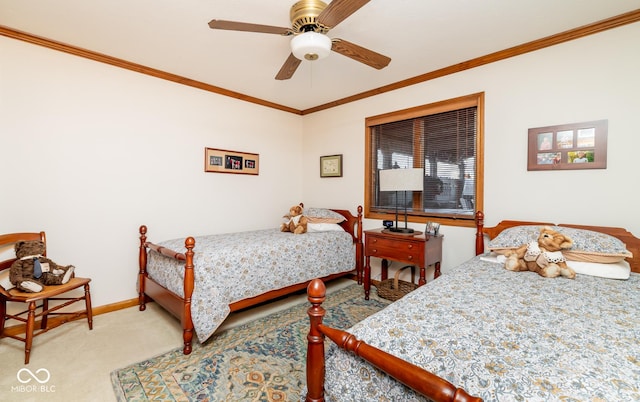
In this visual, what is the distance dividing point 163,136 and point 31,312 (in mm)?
1892

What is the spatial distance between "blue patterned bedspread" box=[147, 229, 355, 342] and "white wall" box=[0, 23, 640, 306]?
571 millimetres

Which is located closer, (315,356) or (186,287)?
(315,356)

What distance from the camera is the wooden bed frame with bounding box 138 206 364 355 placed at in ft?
6.81

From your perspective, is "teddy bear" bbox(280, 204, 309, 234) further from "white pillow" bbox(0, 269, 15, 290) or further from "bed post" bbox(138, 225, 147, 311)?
"white pillow" bbox(0, 269, 15, 290)

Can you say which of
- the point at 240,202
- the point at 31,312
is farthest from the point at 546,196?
the point at 31,312

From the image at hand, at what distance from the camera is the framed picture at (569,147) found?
215cm

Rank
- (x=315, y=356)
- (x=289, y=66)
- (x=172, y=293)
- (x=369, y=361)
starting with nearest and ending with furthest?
(x=369, y=361), (x=315, y=356), (x=289, y=66), (x=172, y=293)

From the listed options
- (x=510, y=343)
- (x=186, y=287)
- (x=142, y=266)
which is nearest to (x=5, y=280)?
(x=142, y=266)

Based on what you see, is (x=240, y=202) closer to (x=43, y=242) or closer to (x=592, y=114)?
(x=43, y=242)

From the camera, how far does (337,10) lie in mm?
1538

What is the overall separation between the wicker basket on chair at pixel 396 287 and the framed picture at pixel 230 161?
2.24 m

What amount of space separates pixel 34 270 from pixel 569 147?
4.29 metres

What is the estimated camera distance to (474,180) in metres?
2.83

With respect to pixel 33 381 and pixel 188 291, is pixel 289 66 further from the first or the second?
pixel 33 381
